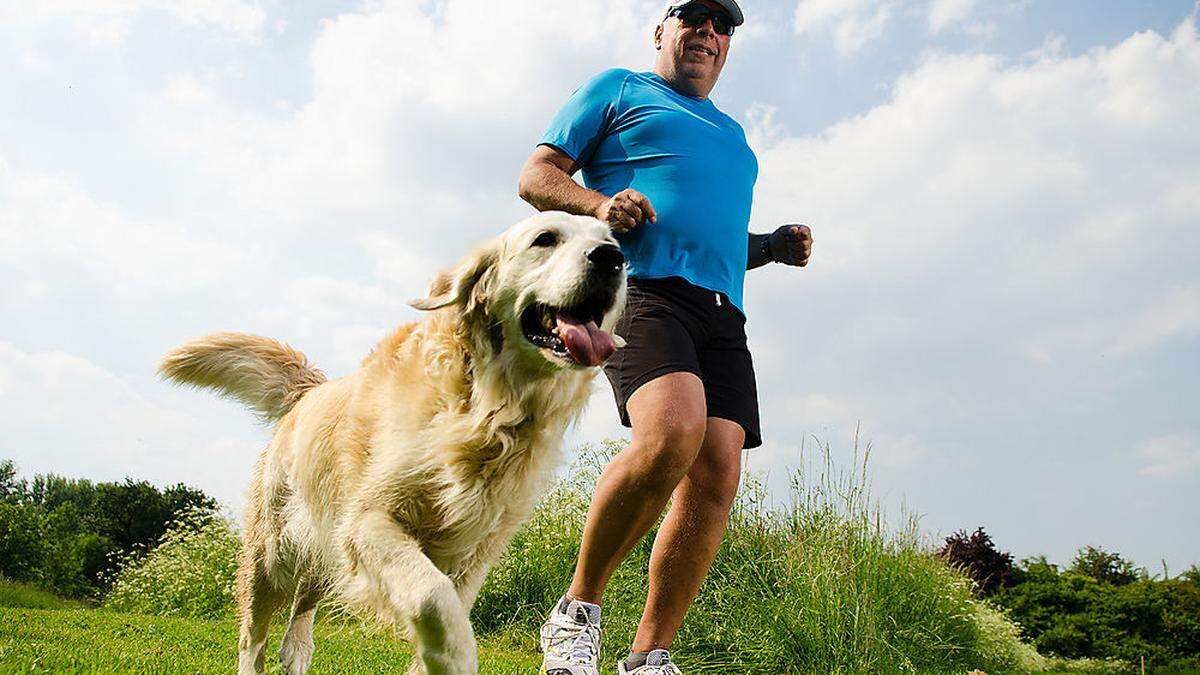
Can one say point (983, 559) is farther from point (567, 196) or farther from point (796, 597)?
point (567, 196)

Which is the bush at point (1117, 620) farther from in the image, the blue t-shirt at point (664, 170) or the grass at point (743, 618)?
the blue t-shirt at point (664, 170)

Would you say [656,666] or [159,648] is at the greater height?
[656,666]

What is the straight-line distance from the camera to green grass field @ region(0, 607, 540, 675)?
159 inches

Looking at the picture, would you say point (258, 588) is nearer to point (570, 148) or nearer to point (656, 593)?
point (656, 593)

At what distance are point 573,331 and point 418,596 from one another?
0.89 metres

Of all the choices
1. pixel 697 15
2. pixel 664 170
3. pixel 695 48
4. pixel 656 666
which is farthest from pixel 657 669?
pixel 697 15

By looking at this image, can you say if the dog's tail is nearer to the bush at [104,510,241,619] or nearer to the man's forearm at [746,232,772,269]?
the man's forearm at [746,232,772,269]

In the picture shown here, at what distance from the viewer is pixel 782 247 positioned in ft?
13.0

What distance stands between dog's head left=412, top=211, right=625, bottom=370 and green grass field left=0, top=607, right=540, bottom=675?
1499 millimetres

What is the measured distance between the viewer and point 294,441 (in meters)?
3.68

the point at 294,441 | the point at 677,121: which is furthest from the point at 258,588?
the point at 677,121

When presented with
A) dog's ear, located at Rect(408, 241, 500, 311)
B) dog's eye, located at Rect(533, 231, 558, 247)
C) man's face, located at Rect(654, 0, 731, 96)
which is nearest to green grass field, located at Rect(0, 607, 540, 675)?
dog's ear, located at Rect(408, 241, 500, 311)

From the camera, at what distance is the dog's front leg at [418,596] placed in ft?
7.73

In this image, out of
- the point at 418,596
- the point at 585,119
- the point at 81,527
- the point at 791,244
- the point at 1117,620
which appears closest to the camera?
the point at 418,596
